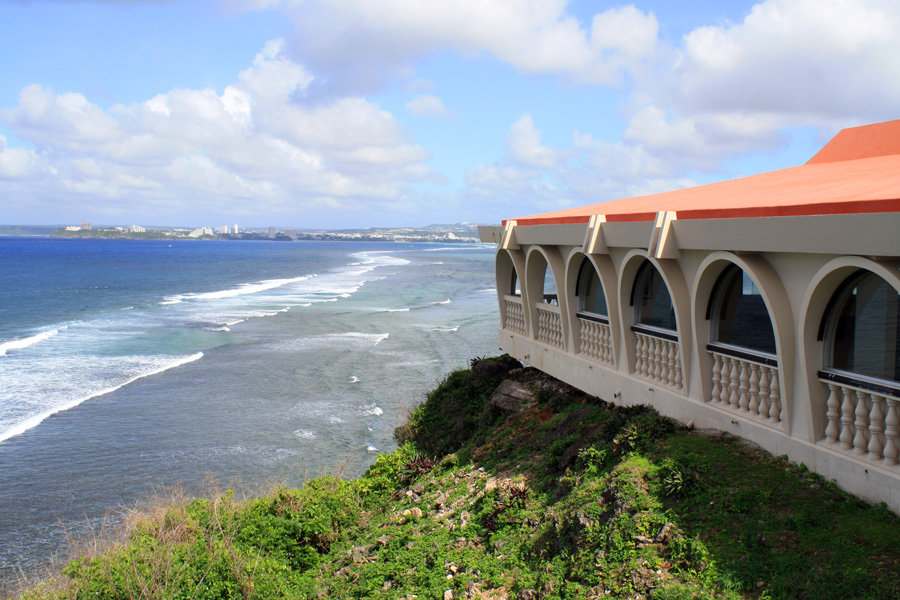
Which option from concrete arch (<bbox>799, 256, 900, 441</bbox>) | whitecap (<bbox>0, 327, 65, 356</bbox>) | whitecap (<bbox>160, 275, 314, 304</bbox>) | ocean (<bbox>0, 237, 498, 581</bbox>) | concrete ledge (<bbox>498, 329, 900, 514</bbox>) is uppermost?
concrete arch (<bbox>799, 256, 900, 441</bbox>)

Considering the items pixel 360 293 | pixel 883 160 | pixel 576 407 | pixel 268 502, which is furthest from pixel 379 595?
pixel 360 293

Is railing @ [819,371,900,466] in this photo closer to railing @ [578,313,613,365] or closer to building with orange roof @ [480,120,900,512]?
building with orange roof @ [480,120,900,512]

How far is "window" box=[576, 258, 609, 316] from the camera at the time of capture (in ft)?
47.8

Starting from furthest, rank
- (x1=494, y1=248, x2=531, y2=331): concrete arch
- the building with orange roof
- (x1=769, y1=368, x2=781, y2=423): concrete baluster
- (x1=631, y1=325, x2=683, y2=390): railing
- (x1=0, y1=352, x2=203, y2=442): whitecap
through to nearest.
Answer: (x1=0, y1=352, x2=203, y2=442): whitecap < (x1=494, y1=248, x2=531, y2=331): concrete arch < (x1=631, y1=325, x2=683, y2=390): railing < (x1=769, y1=368, x2=781, y2=423): concrete baluster < the building with orange roof

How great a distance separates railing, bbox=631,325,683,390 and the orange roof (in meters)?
1.96

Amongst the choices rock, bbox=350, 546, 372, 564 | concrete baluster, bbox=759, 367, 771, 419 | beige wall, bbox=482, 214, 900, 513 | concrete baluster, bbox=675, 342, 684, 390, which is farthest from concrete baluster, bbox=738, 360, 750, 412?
rock, bbox=350, 546, 372, 564

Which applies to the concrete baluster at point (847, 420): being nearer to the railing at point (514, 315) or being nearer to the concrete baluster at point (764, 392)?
the concrete baluster at point (764, 392)

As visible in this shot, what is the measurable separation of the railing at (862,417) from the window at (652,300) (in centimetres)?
374

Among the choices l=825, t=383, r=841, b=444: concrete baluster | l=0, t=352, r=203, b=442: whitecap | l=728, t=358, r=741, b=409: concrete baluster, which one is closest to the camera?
l=825, t=383, r=841, b=444: concrete baluster

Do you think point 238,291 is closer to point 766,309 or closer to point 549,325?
point 549,325

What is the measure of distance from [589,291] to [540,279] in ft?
7.07

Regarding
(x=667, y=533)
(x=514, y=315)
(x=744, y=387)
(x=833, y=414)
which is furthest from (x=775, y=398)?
(x=514, y=315)

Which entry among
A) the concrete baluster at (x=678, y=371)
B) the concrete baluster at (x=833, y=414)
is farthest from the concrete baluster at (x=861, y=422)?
the concrete baluster at (x=678, y=371)

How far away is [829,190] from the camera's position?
31.1ft
